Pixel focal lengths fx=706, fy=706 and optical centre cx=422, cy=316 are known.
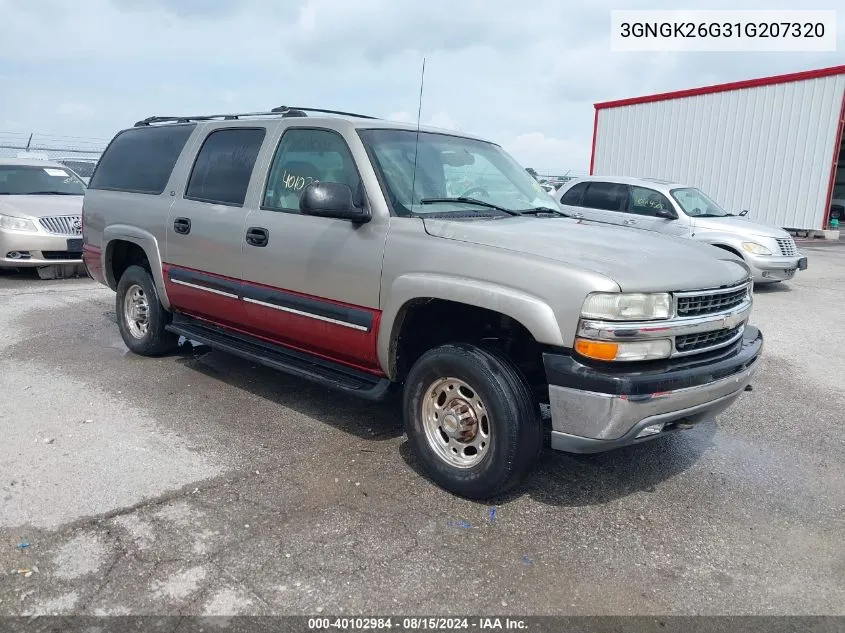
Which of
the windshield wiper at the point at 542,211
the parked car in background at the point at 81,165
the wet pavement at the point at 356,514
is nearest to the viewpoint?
the wet pavement at the point at 356,514

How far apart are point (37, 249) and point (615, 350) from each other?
29.4 ft

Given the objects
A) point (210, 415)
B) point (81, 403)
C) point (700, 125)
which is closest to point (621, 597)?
point (210, 415)

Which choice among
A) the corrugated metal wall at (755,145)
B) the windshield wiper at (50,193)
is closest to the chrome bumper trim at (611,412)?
the windshield wiper at (50,193)

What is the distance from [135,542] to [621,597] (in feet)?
6.95

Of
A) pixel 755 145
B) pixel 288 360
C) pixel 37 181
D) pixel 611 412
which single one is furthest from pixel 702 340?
pixel 755 145

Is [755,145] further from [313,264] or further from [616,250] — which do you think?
[313,264]

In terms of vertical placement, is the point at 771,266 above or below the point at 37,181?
below

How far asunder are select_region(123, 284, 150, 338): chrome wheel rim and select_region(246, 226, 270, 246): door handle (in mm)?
1764

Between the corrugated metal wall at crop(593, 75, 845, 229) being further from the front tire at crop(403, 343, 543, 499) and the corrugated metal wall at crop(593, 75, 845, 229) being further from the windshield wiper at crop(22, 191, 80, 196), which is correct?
the front tire at crop(403, 343, 543, 499)

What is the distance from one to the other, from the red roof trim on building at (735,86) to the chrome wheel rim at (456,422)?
19.9m

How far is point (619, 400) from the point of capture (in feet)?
10.2

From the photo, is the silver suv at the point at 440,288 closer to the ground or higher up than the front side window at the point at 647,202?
closer to the ground

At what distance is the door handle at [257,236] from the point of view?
14.8 ft

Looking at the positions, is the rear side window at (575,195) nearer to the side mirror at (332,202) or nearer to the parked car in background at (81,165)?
the side mirror at (332,202)
